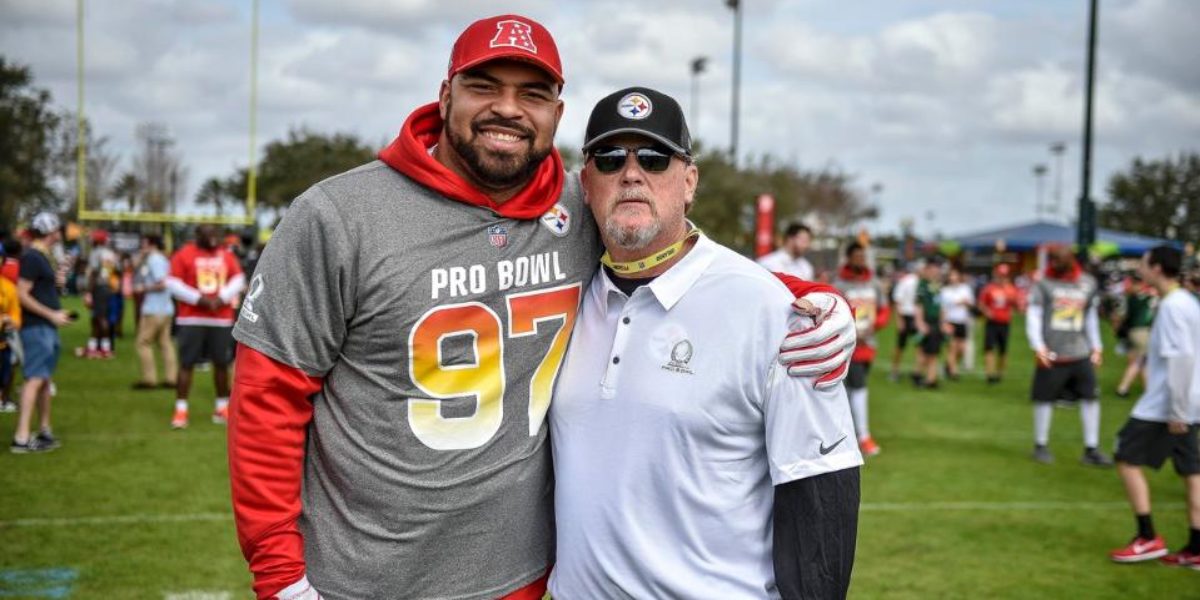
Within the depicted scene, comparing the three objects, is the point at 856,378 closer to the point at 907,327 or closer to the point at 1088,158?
the point at 907,327

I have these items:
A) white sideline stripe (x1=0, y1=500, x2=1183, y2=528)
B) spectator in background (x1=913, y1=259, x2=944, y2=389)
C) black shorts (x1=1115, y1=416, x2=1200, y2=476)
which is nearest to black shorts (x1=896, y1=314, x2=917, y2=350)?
spectator in background (x1=913, y1=259, x2=944, y2=389)

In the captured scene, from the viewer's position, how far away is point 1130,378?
15586 millimetres

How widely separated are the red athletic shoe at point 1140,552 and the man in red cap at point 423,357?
560 cm

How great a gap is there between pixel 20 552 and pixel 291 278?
518 cm

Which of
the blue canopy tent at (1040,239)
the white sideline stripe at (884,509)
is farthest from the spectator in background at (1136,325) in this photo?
the blue canopy tent at (1040,239)

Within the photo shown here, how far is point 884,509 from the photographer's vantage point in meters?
8.07

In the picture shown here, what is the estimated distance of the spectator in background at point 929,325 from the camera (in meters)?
16.7

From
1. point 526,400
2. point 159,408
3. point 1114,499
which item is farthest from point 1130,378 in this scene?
point 526,400

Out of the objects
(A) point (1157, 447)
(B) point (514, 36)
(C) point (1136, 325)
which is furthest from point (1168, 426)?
(C) point (1136, 325)

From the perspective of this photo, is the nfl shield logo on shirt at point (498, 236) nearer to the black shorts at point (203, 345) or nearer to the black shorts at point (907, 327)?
the black shorts at point (203, 345)

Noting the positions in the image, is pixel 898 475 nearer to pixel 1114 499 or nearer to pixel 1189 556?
pixel 1114 499

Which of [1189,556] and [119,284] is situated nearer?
[1189,556]

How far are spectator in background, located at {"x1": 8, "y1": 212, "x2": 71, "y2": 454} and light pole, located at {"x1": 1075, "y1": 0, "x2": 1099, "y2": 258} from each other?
16.4m

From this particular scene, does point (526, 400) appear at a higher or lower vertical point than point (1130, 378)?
higher
